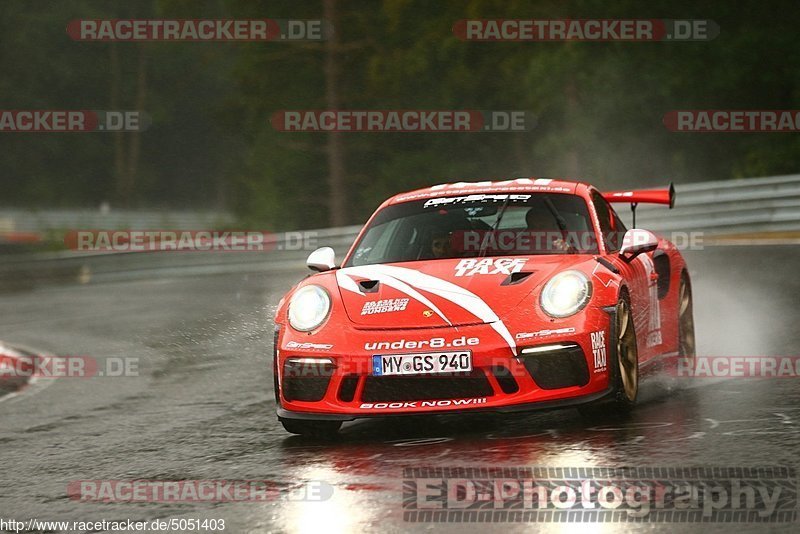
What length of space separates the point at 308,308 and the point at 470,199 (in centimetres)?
159

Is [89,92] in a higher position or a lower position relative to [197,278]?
higher

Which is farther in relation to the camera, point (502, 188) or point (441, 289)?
point (502, 188)

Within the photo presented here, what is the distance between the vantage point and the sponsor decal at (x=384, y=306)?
664 cm

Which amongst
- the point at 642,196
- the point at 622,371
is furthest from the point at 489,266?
the point at 642,196

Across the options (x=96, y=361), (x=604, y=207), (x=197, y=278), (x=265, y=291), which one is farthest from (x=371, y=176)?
(x=604, y=207)

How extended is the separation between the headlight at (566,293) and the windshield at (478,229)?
2.26 feet

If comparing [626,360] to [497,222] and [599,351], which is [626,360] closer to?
[599,351]

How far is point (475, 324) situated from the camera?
6.42 meters

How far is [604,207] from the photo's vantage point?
8305 mm

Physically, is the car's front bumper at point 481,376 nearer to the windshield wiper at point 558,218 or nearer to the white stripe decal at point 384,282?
the white stripe decal at point 384,282

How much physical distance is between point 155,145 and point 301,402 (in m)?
66.7

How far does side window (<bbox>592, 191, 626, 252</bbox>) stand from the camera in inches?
306

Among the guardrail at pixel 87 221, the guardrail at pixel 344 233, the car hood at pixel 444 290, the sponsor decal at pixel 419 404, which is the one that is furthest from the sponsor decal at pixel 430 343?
the guardrail at pixel 87 221

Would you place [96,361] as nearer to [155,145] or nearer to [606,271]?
[606,271]
